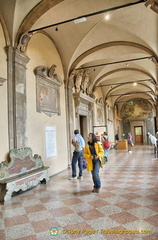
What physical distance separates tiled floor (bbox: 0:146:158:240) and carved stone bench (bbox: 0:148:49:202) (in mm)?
231

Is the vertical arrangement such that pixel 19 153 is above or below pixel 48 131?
below

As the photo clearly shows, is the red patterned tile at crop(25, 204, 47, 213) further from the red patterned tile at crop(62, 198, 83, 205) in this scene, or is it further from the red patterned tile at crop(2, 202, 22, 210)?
the red patterned tile at crop(62, 198, 83, 205)

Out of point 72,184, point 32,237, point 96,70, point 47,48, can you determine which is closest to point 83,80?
point 96,70

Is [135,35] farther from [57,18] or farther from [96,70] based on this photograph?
[96,70]

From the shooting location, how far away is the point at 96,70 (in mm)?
11297

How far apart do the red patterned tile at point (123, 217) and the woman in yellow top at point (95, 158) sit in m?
1.28

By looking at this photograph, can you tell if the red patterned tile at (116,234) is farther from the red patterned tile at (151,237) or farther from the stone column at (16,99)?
the stone column at (16,99)

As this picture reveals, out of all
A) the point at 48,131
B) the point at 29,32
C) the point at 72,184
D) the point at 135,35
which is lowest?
the point at 72,184

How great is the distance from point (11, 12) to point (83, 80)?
20.4ft

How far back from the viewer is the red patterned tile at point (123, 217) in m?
2.81

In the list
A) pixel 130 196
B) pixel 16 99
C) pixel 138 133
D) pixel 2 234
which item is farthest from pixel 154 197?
pixel 138 133

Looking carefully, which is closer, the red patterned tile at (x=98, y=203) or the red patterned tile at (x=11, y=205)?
the red patterned tile at (x=98, y=203)

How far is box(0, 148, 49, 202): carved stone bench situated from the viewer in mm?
4008

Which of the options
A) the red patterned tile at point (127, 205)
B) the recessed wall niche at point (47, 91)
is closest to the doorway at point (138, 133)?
the recessed wall niche at point (47, 91)
